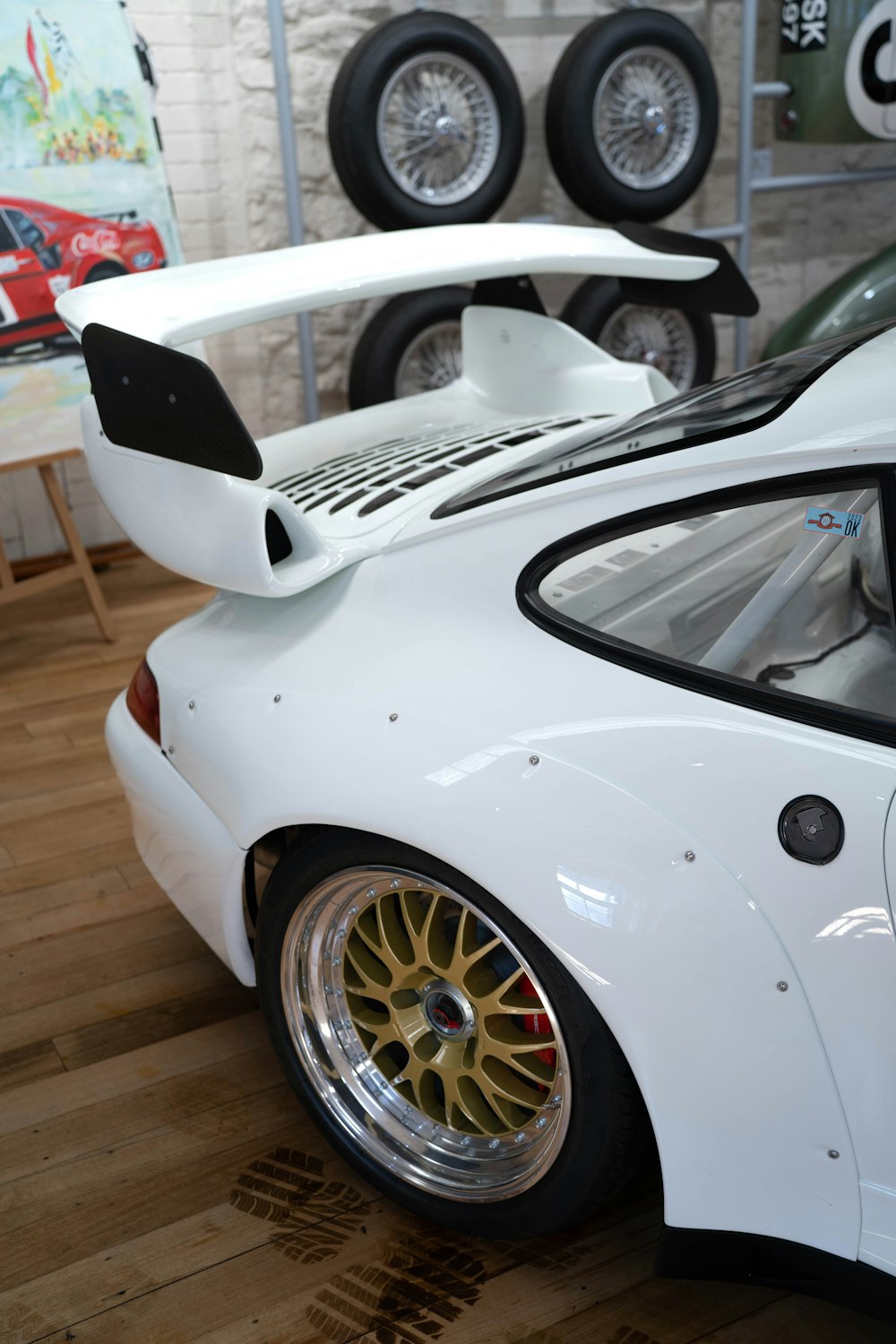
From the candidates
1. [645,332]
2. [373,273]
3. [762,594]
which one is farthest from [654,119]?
[762,594]

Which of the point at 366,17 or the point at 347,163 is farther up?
the point at 366,17

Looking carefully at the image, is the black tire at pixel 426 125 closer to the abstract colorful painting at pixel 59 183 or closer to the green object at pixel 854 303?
the abstract colorful painting at pixel 59 183

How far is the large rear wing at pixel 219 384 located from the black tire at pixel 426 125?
1.95 meters

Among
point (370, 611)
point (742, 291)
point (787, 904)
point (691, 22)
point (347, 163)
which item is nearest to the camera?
point (787, 904)

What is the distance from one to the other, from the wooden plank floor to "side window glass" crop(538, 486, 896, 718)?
78 cm

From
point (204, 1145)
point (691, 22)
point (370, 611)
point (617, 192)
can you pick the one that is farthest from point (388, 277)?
point (691, 22)

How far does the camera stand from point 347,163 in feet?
12.7

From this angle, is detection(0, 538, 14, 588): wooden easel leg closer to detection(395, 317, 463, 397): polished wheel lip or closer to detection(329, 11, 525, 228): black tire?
detection(395, 317, 463, 397): polished wheel lip

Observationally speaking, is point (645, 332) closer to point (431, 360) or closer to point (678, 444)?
point (431, 360)

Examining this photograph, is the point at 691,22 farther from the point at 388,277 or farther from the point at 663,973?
the point at 663,973

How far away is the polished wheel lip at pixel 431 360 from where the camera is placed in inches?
166

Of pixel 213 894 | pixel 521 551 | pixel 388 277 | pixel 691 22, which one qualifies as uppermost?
pixel 691 22

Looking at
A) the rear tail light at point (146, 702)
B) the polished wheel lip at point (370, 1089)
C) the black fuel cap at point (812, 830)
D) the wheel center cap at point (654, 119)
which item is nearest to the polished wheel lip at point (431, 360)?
the wheel center cap at point (654, 119)

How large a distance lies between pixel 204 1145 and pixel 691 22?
5.13m
